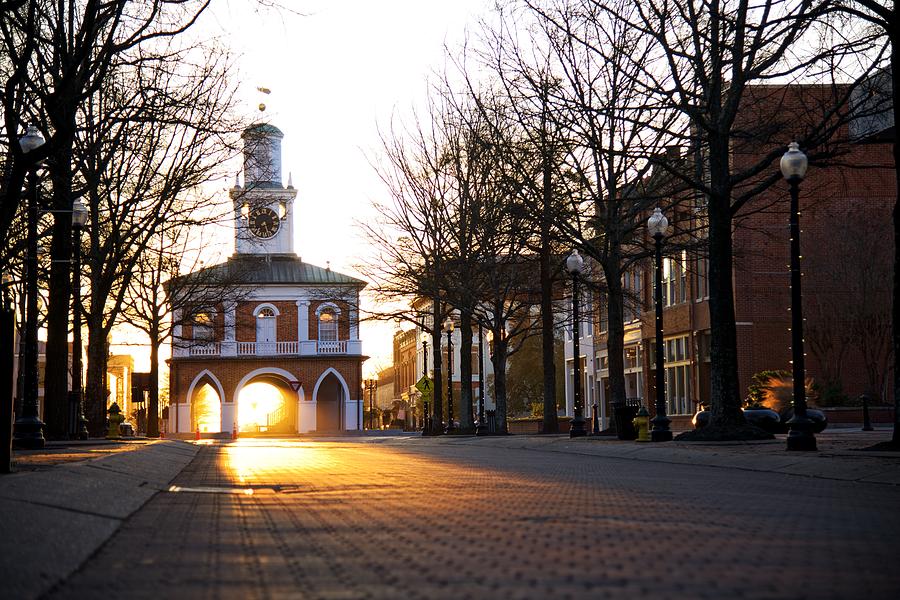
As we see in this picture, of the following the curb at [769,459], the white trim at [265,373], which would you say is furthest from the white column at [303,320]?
the curb at [769,459]

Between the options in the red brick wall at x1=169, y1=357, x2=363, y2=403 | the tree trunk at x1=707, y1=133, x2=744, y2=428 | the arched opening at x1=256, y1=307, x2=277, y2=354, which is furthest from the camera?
the arched opening at x1=256, y1=307, x2=277, y2=354

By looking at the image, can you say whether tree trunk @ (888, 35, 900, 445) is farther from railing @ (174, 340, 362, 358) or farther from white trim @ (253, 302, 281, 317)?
white trim @ (253, 302, 281, 317)

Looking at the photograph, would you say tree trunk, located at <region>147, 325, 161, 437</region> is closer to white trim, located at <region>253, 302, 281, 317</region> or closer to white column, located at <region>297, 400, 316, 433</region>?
white column, located at <region>297, 400, 316, 433</region>

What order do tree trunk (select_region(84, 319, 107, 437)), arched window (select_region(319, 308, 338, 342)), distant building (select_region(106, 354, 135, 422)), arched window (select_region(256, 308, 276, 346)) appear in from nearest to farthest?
tree trunk (select_region(84, 319, 107, 437)) < arched window (select_region(256, 308, 276, 346)) < arched window (select_region(319, 308, 338, 342)) < distant building (select_region(106, 354, 135, 422))

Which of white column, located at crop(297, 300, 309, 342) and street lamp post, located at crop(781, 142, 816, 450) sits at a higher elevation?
white column, located at crop(297, 300, 309, 342)

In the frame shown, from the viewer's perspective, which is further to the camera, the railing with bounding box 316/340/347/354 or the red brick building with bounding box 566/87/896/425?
the railing with bounding box 316/340/347/354

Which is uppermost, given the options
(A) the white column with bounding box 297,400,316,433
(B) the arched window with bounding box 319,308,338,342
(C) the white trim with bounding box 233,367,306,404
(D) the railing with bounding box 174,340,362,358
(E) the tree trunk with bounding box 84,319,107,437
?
(B) the arched window with bounding box 319,308,338,342

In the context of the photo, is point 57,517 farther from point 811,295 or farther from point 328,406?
point 328,406

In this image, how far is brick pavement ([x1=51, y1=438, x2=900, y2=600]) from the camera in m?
4.82

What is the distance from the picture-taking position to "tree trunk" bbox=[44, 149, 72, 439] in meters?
26.1

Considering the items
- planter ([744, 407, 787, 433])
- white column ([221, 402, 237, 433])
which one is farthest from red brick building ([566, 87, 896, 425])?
white column ([221, 402, 237, 433])

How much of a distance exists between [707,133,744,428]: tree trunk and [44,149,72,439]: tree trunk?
522 inches

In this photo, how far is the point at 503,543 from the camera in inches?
246

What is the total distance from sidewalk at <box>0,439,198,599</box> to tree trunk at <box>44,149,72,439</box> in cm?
1451
